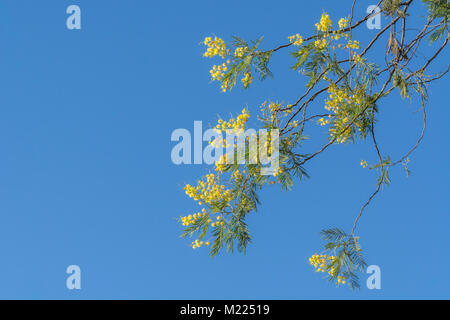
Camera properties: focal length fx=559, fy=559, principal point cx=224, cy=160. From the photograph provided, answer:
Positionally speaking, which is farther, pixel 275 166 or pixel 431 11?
pixel 431 11

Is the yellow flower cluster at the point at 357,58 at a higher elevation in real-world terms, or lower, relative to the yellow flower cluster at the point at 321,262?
higher

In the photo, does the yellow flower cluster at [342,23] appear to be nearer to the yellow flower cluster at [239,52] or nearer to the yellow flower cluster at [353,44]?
the yellow flower cluster at [353,44]

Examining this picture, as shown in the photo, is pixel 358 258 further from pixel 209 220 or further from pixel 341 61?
pixel 341 61

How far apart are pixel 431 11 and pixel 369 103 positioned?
66cm

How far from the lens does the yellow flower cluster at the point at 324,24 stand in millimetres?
3214

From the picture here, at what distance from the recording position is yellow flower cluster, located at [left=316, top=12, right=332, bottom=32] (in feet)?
10.5

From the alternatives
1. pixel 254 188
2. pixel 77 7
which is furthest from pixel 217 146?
pixel 77 7

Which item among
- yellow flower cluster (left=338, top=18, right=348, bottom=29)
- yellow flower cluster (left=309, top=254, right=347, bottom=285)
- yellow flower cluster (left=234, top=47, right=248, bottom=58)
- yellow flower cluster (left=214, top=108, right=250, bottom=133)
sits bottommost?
yellow flower cluster (left=309, top=254, right=347, bottom=285)

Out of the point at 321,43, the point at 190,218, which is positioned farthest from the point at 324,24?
the point at 190,218

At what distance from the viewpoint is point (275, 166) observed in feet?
10.2

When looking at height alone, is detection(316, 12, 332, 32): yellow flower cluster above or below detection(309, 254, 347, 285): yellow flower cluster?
above

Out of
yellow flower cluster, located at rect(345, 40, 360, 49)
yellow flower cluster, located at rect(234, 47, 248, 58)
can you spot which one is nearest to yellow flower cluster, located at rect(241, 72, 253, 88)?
yellow flower cluster, located at rect(234, 47, 248, 58)

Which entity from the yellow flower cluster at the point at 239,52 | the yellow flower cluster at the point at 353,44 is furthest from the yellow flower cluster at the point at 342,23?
the yellow flower cluster at the point at 239,52

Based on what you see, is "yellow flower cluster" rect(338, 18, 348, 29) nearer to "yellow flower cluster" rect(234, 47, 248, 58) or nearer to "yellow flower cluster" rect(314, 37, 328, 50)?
"yellow flower cluster" rect(314, 37, 328, 50)
